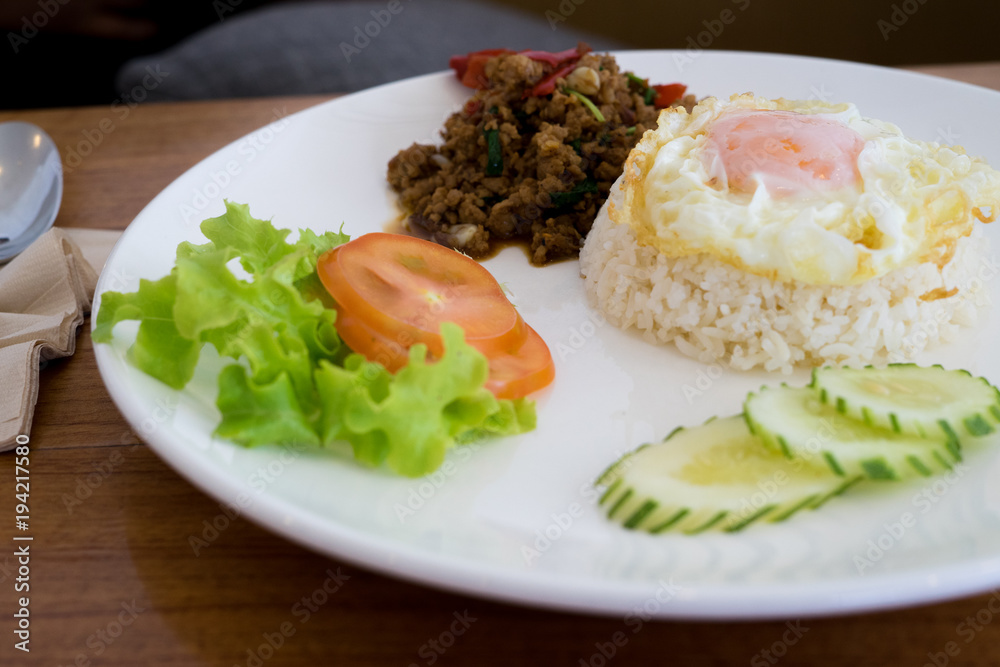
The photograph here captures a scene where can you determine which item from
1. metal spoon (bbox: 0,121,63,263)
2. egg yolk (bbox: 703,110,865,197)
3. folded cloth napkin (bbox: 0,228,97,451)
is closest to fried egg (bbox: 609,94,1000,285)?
egg yolk (bbox: 703,110,865,197)

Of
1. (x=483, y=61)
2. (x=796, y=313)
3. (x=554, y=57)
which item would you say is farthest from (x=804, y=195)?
(x=483, y=61)

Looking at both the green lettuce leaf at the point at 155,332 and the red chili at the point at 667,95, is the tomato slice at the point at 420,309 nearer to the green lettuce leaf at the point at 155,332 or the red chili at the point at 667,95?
the green lettuce leaf at the point at 155,332

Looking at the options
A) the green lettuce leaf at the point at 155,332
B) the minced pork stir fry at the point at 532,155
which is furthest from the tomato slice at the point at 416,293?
the minced pork stir fry at the point at 532,155

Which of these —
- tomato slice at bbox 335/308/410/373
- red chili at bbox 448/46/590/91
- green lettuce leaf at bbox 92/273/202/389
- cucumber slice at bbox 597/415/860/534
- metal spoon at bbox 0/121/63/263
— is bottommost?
metal spoon at bbox 0/121/63/263

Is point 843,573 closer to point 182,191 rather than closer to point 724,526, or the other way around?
point 724,526

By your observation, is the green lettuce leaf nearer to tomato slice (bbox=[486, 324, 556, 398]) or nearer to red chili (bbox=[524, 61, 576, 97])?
tomato slice (bbox=[486, 324, 556, 398])

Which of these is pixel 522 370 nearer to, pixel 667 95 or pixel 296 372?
pixel 296 372
